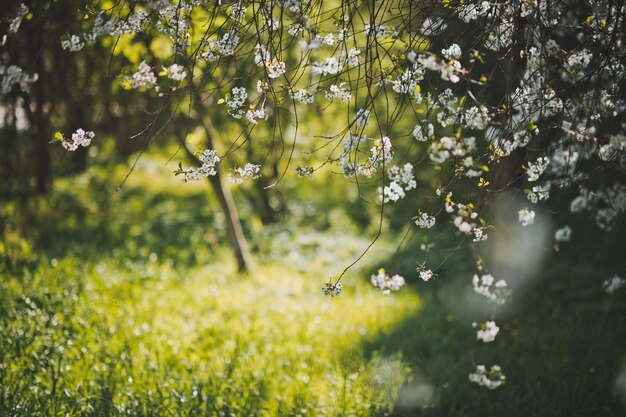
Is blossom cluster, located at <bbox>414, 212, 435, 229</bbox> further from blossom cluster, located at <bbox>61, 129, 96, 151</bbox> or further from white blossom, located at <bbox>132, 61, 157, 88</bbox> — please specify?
blossom cluster, located at <bbox>61, 129, 96, 151</bbox>

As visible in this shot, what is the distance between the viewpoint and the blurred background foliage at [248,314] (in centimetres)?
313

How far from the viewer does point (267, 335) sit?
4188 millimetres

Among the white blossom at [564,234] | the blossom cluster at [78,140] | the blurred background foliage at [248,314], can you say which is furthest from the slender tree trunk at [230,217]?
the white blossom at [564,234]

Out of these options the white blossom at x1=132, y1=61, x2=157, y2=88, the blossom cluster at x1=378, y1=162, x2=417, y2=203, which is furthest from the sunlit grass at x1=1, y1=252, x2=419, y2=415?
the white blossom at x1=132, y1=61, x2=157, y2=88

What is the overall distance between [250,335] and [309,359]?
2.14 ft

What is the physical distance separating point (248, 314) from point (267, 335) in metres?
0.53

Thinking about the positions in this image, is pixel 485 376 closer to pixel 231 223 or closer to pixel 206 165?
pixel 206 165

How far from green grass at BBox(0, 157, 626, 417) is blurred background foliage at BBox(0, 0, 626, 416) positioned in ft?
0.06

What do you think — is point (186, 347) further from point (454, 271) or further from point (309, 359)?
point (454, 271)

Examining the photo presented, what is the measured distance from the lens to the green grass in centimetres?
310

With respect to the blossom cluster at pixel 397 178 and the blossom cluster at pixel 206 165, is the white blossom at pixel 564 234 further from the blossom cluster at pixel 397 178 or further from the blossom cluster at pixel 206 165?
the blossom cluster at pixel 206 165

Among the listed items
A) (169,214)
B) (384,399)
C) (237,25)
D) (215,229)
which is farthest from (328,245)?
(237,25)

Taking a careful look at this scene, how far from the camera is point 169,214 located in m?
8.17

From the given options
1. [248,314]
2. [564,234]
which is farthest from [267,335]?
[564,234]
